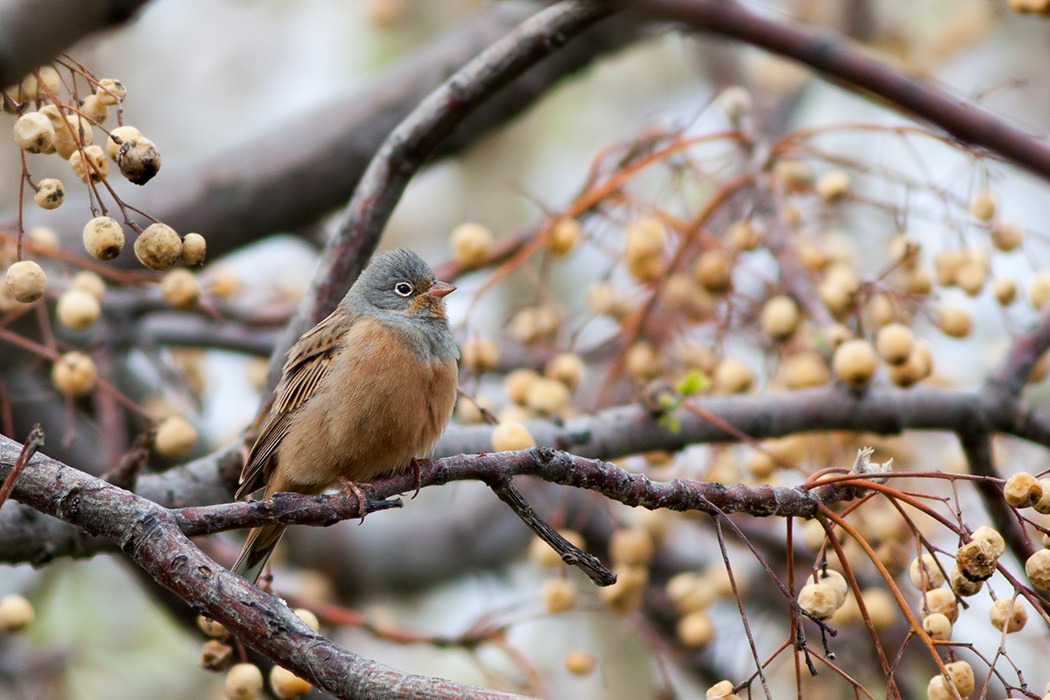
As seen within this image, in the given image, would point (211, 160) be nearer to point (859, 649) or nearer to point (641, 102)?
point (859, 649)

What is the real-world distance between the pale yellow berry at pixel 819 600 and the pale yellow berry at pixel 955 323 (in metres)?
2.17

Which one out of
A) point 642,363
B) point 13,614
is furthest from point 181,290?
point 642,363

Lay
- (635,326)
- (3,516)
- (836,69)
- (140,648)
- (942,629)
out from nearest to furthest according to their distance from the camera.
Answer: (836,69), (942,629), (3,516), (635,326), (140,648)

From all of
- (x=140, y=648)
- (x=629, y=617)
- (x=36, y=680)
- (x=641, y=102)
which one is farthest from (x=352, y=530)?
(x=641, y=102)

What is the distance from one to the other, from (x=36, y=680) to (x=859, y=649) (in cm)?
412

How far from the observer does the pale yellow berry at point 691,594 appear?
4.77 metres

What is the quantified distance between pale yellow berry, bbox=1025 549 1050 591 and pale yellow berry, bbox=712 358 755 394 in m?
2.09

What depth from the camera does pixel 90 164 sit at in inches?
94.4

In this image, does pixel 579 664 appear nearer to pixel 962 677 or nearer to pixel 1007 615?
pixel 962 677

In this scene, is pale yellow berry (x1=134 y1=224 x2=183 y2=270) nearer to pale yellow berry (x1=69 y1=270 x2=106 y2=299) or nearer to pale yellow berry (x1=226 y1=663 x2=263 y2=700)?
pale yellow berry (x1=226 y1=663 x2=263 y2=700)

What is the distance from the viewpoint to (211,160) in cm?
538

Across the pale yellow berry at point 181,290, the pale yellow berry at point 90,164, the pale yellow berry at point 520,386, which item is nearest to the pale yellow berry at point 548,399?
the pale yellow berry at point 520,386

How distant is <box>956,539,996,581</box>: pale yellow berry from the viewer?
7.86 ft

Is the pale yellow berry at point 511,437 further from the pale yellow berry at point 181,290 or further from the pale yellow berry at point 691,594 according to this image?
the pale yellow berry at point 691,594
